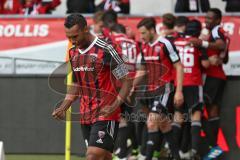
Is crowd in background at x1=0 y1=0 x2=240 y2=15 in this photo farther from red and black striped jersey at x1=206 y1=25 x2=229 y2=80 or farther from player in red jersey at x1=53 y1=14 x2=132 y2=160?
player in red jersey at x1=53 y1=14 x2=132 y2=160

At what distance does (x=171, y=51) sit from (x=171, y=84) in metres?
0.62

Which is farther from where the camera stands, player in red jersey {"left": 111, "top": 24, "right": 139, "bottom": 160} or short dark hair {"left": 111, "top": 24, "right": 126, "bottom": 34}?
short dark hair {"left": 111, "top": 24, "right": 126, "bottom": 34}

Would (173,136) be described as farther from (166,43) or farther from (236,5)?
(236,5)

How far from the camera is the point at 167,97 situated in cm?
1226

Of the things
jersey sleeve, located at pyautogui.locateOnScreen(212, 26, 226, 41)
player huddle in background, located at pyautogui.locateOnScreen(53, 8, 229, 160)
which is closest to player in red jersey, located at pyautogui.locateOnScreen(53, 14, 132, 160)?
player huddle in background, located at pyautogui.locateOnScreen(53, 8, 229, 160)

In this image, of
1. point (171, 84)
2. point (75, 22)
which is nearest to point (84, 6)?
point (171, 84)

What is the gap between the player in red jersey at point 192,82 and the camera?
12461mm

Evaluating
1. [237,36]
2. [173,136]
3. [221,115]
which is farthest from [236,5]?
[173,136]

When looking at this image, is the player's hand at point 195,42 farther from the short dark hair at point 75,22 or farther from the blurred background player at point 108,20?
the short dark hair at point 75,22

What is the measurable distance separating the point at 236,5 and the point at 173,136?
3.59m

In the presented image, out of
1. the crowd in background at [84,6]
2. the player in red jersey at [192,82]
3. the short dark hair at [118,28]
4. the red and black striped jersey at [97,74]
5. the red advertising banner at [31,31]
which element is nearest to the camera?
the red and black striped jersey at [97,74]

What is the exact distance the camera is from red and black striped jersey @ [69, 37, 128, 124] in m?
9.02

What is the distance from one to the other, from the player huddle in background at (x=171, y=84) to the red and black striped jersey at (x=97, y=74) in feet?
8.51

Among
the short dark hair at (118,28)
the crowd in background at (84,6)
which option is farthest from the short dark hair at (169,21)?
the crowd in background at (84,6)
